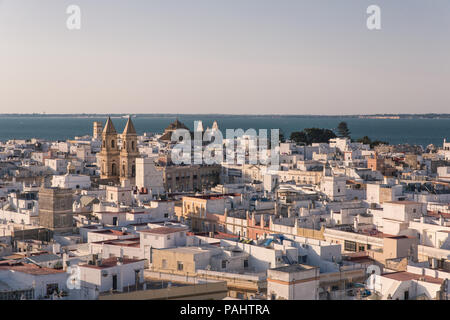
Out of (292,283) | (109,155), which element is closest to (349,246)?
(292,283)

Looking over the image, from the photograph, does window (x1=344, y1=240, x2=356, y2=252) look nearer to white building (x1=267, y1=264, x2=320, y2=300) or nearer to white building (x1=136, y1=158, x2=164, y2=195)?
white building (x1=267, y1=264, x2=320, y2=300)

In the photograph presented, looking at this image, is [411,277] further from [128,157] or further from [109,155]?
[109,155]

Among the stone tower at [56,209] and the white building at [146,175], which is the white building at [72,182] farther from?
the stone tower at [56,209]

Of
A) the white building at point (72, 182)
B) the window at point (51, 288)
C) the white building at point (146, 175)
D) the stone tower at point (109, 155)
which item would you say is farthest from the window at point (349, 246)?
the stone tower at point (109, 155)

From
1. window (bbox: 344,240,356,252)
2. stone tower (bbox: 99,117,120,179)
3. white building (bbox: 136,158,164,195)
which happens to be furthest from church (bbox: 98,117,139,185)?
window (bbox: 344,240,356,252)

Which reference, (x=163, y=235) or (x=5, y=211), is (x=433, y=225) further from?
(x=5, y=211)

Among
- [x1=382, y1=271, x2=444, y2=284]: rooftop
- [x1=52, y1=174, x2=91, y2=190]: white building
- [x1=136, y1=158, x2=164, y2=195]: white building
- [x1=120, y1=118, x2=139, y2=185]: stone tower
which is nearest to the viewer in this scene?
[x1=382, y1=271, x2=444, y2=284]: rooftop
